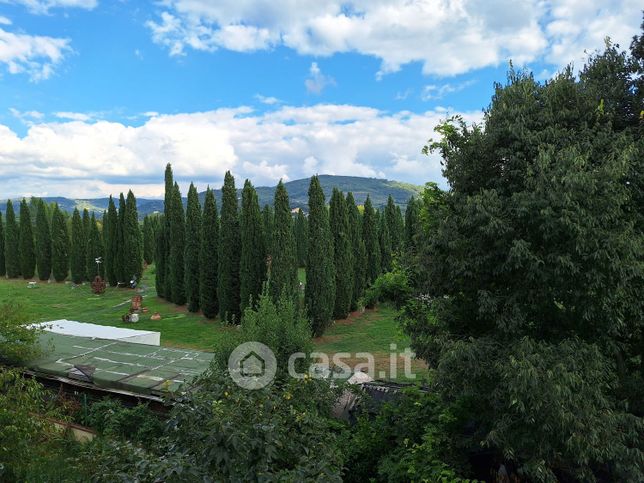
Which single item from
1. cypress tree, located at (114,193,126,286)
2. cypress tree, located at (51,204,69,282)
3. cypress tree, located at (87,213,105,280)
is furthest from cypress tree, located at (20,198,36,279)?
cypress tree, located at (114,193,126,286)

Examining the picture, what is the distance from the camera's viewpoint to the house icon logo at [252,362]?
7.55 m


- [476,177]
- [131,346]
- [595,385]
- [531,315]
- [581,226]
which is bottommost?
[131,346]

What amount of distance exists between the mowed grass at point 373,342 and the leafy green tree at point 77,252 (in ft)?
80.0

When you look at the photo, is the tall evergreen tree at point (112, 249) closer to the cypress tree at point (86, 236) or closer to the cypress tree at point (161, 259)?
the cypress tree at point (86, 236)

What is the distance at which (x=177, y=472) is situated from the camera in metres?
3.60

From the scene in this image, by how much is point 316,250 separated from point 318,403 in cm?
1321

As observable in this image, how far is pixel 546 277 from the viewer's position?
562 centimetres

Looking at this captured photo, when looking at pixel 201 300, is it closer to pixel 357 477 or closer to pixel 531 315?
pixel 357 477

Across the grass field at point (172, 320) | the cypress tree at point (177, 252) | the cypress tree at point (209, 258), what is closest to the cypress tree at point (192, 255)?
the grass field at point (172, 320)

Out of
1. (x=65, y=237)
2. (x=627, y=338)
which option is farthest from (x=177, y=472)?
(x=65, y=237)

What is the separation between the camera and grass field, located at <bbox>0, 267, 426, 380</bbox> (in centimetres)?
1806

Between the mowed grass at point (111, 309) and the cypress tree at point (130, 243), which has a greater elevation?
the cypress tree at point (130, 243)
